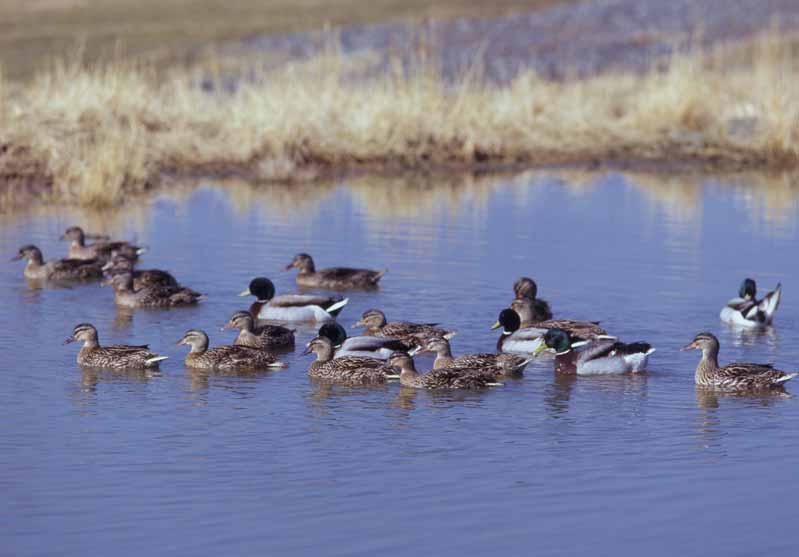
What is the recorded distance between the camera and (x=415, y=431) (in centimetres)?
1091

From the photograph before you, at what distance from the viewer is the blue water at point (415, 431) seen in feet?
28.6

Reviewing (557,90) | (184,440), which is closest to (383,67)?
(557,90)

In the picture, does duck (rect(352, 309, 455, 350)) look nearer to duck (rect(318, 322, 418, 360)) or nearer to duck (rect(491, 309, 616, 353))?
duck (rect(318, 322, 418, 360))

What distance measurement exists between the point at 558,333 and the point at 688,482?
344 centimetres

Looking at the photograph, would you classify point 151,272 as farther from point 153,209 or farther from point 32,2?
point 32,2

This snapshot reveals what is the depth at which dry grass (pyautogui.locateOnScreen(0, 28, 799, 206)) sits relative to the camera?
24672 millimetres

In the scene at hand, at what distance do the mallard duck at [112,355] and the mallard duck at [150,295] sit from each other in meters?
2.64

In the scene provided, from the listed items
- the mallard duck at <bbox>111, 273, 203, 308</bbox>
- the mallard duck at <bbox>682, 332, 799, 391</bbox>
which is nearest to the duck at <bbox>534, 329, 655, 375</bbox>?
the mallard duck at <bbox>682, 332, 799, 391</bbox>

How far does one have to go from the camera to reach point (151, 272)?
16.2 meters

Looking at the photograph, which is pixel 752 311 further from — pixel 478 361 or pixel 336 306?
pixel 336 306

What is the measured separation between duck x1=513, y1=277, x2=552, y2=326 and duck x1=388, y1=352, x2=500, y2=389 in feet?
7.45

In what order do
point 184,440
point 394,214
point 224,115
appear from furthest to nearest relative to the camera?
1. point 224,115
2. point 394,214
3. point 184,440

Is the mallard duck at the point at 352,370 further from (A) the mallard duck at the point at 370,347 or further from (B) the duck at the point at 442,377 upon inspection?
(A) the mallard duck at the point at 370,347

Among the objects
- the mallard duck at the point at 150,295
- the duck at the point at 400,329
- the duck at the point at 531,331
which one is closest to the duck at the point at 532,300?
the duck at the point at 531,331
